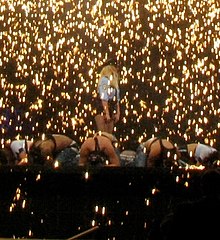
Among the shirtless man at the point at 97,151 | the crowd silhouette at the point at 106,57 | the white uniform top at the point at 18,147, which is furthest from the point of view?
the crowd silhouette at the point at 106,57

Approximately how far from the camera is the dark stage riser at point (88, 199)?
720 centimetres

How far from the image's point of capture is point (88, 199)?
292 inches

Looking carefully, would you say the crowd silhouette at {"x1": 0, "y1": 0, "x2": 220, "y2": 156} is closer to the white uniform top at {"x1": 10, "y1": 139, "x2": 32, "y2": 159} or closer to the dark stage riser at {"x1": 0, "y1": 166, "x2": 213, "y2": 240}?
the white uniform top at {"x1": 10, "y1": 139, "x2": 32, "y2": 159}

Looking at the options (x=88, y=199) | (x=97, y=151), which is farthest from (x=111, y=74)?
(x=88, y=199)

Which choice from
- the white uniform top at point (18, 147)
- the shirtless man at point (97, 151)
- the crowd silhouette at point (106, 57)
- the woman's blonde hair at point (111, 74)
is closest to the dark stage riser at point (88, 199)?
the shirtless man at point (97, 151)

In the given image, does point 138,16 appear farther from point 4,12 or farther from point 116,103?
point 116,103

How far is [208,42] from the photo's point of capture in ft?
55.5

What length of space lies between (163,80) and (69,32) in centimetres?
186

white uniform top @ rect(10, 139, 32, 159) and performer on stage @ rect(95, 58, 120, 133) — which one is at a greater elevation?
performer on stage @ rect(95, 58, 120, 133)

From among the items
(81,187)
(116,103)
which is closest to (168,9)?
(116,103)

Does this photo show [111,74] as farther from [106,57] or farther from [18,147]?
[106,57]

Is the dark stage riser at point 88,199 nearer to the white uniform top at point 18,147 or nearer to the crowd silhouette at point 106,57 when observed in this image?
the white uniform top at point 18,147

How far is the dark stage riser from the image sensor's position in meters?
7.20

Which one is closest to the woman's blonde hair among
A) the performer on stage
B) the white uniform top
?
the performer on stage
